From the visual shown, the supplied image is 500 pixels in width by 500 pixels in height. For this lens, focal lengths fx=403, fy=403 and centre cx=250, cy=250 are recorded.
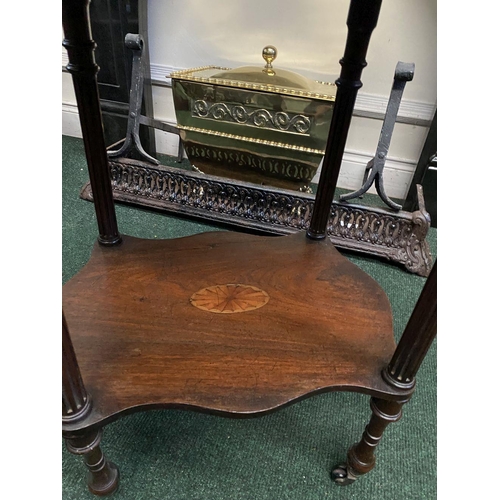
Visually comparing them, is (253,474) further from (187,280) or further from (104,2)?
(104,2)

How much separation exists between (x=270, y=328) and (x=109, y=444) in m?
0.34

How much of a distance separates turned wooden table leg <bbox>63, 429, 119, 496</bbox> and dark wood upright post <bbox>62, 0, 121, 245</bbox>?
39cm

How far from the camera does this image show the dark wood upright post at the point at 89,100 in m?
0.60

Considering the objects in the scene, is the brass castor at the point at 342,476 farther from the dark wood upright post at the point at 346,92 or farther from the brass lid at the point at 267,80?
the brass lid at the point at 267,80

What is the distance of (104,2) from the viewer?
4.63ft

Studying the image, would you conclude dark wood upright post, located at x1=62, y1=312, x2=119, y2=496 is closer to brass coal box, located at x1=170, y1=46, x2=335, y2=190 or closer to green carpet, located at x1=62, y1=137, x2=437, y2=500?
green carpet, located at x1=62, y1=137, x2=437, y2=500

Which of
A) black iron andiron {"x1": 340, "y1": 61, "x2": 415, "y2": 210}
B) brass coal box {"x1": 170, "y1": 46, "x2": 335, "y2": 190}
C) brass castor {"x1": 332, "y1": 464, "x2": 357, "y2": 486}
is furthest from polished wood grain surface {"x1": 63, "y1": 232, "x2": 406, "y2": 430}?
brass coal box {"x1": 170, "y1": 46, "x2": 335, "y2": 190}

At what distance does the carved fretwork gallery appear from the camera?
49 centimetres

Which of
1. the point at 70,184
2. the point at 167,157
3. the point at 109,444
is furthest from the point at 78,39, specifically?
the point at 167,157

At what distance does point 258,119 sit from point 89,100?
616 millimetres

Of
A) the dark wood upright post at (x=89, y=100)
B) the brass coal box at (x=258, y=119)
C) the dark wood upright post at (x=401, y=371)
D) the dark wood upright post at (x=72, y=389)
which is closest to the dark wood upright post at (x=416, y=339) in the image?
the dark wood upright post at (x=401, y=371)

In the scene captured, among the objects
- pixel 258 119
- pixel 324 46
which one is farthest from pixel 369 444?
pixel 324 46

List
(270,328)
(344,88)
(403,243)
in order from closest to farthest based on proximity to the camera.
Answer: (270,328)
(344,88)
(403,243)

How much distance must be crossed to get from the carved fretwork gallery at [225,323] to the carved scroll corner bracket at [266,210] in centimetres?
37
